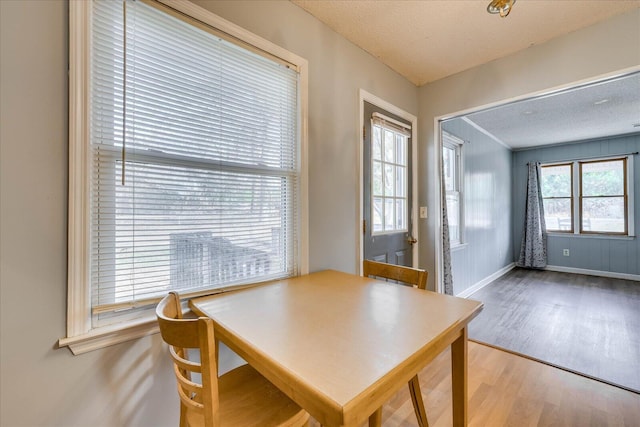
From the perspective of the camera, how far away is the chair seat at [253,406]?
87cm

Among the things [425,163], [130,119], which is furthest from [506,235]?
[130,119]

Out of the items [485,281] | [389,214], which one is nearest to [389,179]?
[389,214]

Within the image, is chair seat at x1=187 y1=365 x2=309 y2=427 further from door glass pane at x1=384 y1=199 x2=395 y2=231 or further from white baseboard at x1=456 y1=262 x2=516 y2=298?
white baseboard at x1=456 y1=262 x2=516 y2=298

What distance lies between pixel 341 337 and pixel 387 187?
1.79 metres

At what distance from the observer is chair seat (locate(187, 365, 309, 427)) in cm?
87

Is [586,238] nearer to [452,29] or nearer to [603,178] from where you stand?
[603,178]

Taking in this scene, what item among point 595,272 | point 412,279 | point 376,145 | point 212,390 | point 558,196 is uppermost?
point 376,145

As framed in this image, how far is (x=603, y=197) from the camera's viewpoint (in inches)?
183

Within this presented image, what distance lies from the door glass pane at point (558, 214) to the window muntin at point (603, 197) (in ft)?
0.64

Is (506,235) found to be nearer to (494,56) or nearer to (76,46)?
(494,56)

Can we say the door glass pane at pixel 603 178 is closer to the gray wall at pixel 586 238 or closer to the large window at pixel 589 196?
the large window at pixel 589 196

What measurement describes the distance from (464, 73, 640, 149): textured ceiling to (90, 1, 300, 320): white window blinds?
2.23 meters

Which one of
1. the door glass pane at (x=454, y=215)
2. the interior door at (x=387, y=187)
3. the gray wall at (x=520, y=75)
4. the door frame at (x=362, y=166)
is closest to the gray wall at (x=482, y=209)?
the door glass pane at (x=454, y=215)

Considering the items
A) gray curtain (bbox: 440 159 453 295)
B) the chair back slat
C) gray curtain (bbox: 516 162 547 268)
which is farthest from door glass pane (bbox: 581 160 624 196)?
the chair back slat
